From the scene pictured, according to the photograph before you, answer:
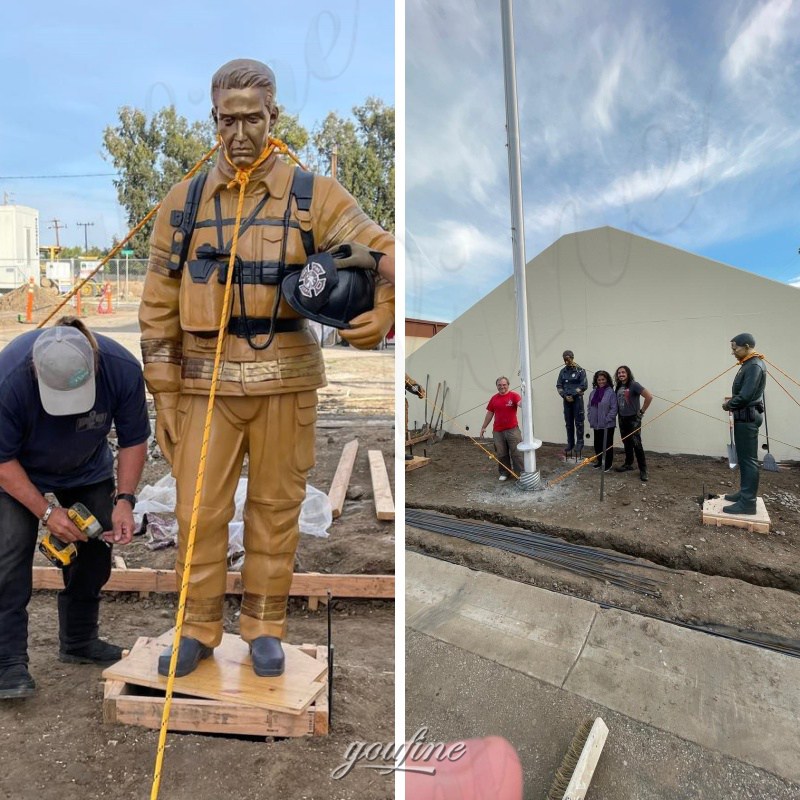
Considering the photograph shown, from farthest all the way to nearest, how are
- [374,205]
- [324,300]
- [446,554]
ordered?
[374,205]
[446,554]
[324,300]

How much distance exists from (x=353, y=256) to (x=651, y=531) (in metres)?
3.33

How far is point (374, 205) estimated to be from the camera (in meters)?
7.88

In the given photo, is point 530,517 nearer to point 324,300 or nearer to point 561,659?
point 561,659

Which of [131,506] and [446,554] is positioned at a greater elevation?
[131,506]

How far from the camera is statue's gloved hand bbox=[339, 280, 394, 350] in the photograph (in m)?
1.36

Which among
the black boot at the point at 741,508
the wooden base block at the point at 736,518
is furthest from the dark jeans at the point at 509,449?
the black boot at the point at 741,508

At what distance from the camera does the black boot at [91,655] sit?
1.96m

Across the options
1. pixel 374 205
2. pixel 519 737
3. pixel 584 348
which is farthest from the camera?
pixel 374 205

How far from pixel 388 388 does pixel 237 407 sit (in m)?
6.50

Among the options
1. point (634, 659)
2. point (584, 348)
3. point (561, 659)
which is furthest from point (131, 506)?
point (584, 348)

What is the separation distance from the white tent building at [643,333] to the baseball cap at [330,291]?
3.30 metres

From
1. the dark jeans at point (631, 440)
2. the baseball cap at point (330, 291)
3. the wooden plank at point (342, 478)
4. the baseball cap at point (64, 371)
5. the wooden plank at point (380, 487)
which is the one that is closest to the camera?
the baseball cap at point (330, 291)

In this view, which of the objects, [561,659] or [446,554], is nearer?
[561,659]

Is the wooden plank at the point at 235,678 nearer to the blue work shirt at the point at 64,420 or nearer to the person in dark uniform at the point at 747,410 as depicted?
the blue work shirt at the point at 64,420
